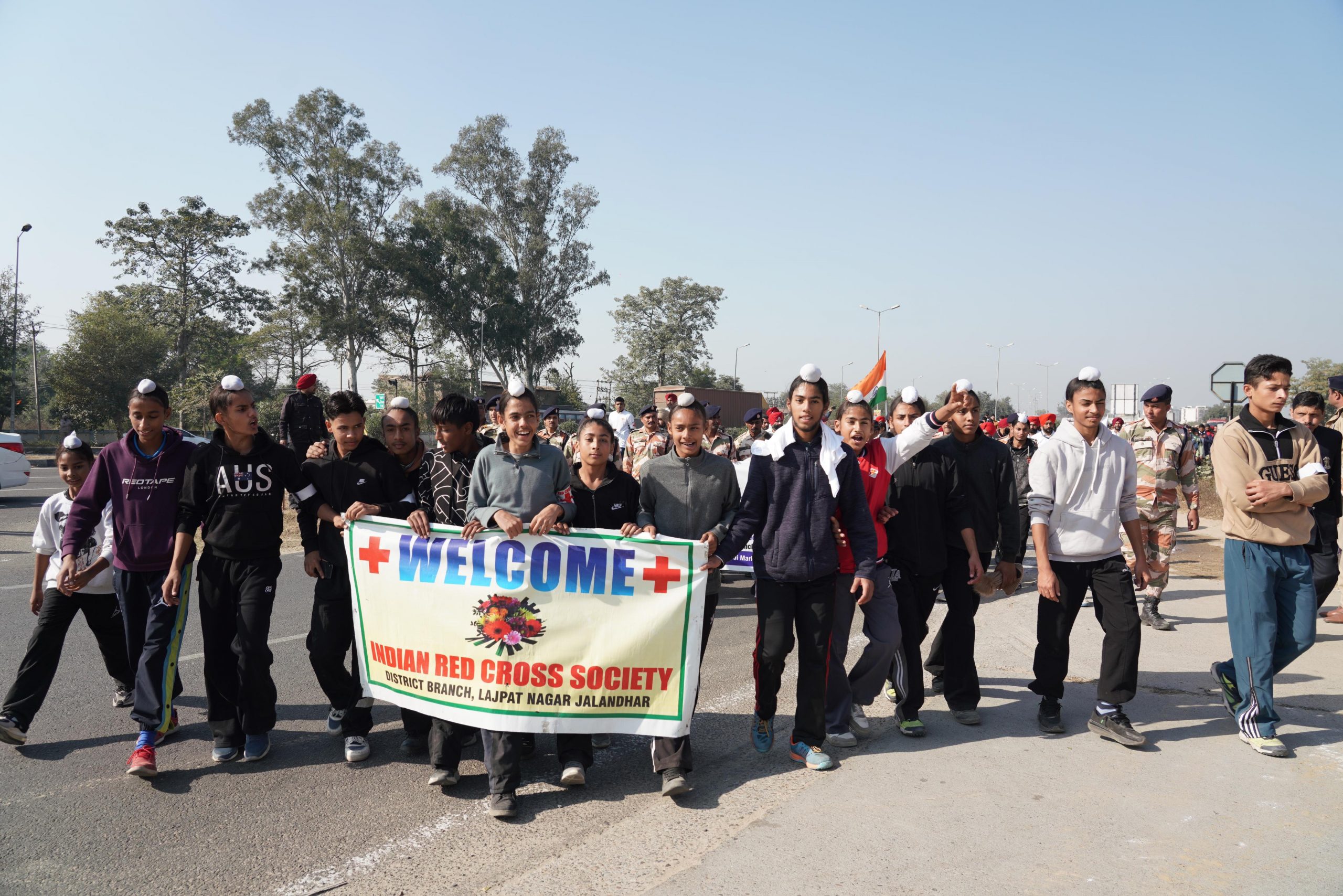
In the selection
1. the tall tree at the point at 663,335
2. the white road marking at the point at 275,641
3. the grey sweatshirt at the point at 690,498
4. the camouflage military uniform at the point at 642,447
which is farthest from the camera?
the tall tree at the point at 663,335

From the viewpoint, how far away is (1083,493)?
15.9ft

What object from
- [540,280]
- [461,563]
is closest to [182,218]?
[540,280]

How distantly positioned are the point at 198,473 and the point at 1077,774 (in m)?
4.91

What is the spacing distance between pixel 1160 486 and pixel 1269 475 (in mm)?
3540

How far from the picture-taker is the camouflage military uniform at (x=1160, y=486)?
25.7 ft

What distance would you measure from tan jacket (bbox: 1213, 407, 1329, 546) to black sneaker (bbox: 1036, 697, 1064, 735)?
1384 millimetres

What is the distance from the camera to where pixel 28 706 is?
4602mm

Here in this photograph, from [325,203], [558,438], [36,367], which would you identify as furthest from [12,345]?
[558,438]

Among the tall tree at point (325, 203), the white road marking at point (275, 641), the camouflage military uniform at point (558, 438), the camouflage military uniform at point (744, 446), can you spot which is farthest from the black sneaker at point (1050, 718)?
the tall tree at point (325, 203)

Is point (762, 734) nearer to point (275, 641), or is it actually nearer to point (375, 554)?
point (375, 554)

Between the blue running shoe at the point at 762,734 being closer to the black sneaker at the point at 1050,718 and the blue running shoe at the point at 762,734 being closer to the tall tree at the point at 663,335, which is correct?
the black sneaker at the point at 1050,718

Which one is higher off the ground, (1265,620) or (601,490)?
(601,490)

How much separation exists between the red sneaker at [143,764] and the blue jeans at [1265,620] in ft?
19.0

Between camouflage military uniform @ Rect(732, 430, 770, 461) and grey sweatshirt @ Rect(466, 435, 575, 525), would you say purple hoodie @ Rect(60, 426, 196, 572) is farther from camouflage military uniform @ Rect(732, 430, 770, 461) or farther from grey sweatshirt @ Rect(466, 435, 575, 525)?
camouflage military uniform @ Rect(732, 430, 770, 461)
